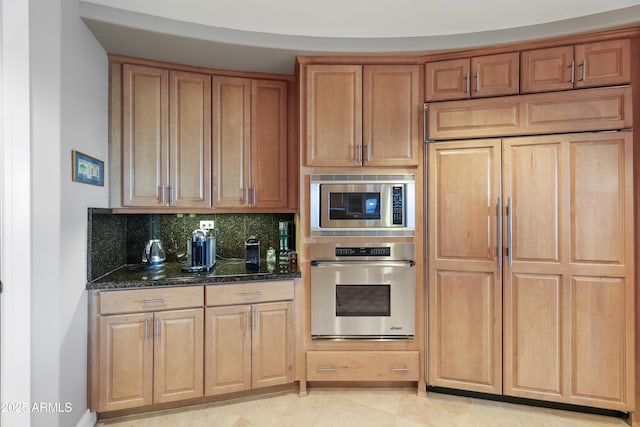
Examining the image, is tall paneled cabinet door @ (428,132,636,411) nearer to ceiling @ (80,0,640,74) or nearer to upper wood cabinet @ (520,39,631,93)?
upper wood cabinet @ (520,39,631,93)

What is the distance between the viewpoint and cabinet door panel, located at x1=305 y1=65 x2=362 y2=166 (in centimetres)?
248

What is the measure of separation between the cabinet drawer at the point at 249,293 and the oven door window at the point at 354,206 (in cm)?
60

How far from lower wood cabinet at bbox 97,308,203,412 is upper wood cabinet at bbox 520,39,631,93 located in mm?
2686

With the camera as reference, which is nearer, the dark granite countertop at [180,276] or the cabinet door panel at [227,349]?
the dark granite countertop at [180,276]

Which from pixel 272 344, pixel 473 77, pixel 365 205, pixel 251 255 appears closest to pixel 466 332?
pixel 365 205

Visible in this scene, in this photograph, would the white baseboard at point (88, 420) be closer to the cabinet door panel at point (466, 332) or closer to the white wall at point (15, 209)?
the white wall at point (15, 209)

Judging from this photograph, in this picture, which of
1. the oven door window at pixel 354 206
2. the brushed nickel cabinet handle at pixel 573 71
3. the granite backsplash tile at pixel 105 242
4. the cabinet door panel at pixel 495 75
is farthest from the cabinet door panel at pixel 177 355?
the brushed nickel cabinet handle at pixel 573 71

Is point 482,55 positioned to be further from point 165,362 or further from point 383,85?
point 165,362

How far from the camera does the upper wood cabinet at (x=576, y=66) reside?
214 centimetres

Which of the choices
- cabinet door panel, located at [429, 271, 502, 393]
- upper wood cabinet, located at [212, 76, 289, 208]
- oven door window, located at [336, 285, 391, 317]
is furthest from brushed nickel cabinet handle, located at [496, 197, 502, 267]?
upper wood cabinet, located at [212, 76, 289, 208]

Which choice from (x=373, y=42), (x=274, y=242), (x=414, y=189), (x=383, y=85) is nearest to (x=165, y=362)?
(x=274, y=242)

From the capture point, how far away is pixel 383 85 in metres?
2.49

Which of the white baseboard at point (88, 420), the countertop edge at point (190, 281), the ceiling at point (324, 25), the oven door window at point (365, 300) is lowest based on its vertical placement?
the white baseboard at point (88, 420)

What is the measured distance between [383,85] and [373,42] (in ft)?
0.96
